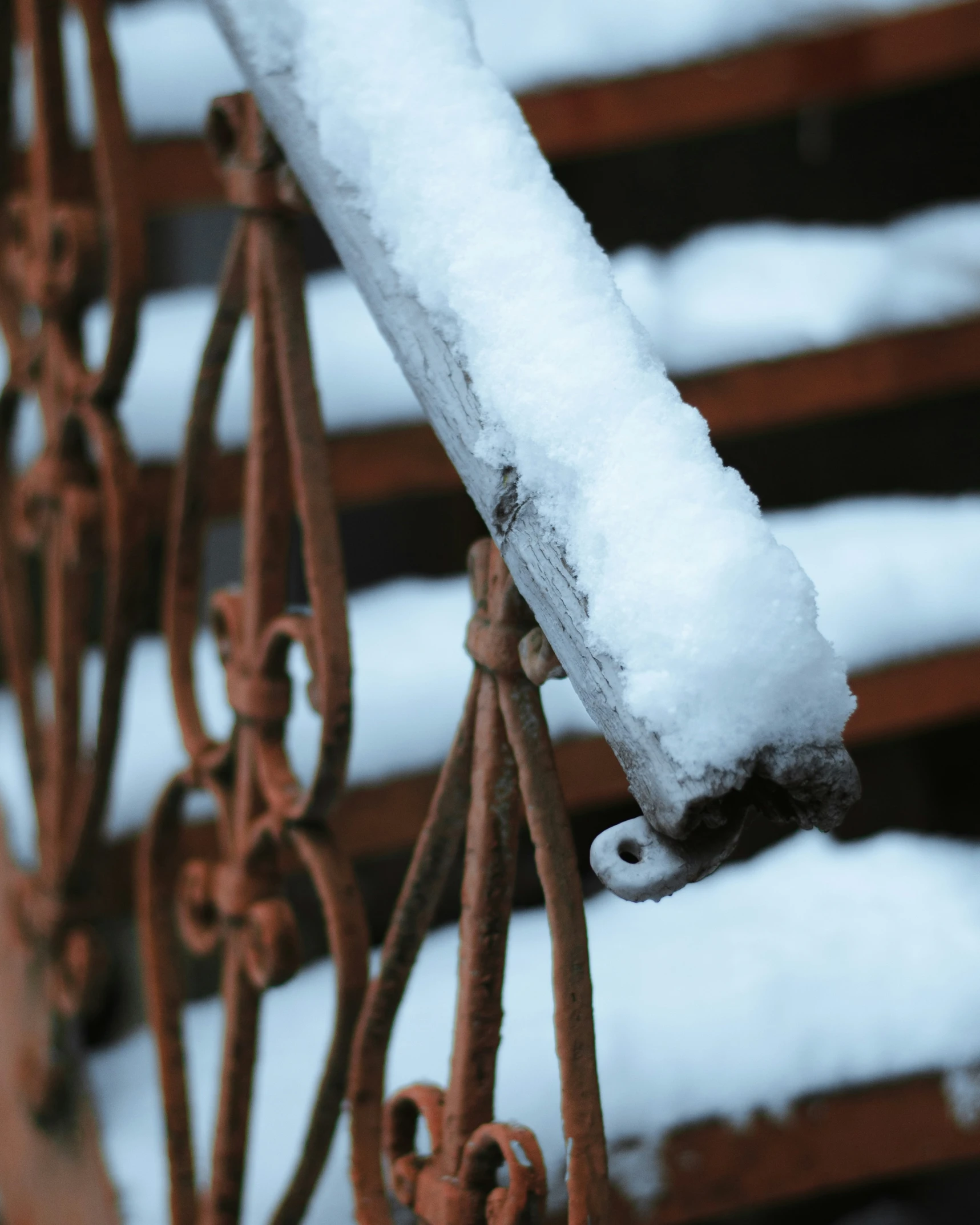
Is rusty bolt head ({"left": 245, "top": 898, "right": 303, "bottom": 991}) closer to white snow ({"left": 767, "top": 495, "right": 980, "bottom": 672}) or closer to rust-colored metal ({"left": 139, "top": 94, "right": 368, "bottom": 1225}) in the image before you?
rust-colored metal ({"left": 139, "top": 94, "right": 368, "bottom": 1225})

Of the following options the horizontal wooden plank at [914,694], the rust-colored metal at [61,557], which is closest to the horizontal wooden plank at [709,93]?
the rust-colored metal at [61,557]

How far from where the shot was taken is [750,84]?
162 centimetres

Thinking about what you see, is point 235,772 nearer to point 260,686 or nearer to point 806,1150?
point 260,686

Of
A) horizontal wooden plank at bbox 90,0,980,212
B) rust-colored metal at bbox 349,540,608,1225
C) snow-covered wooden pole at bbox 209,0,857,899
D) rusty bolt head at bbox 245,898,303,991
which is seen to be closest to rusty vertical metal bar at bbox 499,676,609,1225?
rust-colored metal at bbox 349,540,608,1225

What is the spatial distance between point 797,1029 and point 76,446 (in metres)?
0.99

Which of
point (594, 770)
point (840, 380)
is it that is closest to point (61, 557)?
point (594, 770)

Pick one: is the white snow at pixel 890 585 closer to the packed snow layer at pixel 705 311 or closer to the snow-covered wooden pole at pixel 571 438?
the packed snow layer at pixel 705 311

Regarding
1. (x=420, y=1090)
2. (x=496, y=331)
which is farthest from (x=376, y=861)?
(x=496, y=331)

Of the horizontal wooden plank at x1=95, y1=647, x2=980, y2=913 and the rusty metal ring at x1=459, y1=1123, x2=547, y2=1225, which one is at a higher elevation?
the horizontal wooden plank at x1=95, y1=647, x2=980, y2=913

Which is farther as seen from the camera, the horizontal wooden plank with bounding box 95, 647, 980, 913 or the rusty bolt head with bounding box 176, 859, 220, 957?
the horizontal wooden plank with bounding box 95, 647, 980, 913

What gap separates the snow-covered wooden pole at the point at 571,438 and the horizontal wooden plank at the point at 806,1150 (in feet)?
2.57

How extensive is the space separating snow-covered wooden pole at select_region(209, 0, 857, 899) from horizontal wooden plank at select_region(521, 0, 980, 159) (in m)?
0.81

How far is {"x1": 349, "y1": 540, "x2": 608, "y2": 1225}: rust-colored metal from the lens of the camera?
742 millimetres

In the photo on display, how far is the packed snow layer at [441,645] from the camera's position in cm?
142
